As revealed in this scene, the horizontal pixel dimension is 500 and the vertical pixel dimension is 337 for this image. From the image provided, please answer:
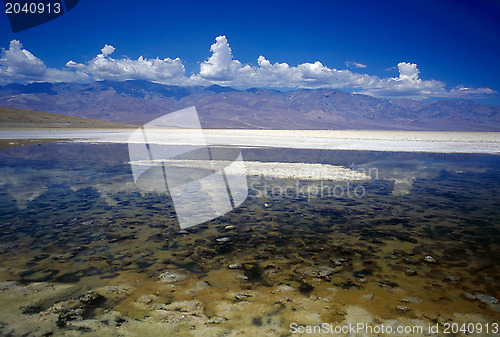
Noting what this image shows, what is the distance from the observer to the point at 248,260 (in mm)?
6078

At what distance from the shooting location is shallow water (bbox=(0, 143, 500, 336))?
4258 millimetres

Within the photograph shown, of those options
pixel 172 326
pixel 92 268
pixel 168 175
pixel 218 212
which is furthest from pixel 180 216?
pixel 168 175

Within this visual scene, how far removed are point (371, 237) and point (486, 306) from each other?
9.94 ft

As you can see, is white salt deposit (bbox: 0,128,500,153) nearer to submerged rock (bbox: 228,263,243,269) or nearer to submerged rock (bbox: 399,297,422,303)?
submerged rock (bbox: 228,263,243,269)

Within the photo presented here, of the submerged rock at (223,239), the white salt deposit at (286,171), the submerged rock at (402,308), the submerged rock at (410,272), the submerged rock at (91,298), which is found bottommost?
the submerged rock at (410,272)

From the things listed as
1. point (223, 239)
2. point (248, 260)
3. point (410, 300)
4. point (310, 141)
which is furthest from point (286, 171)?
point (310, 141)

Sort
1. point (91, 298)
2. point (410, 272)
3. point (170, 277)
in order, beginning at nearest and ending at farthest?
1. point (91, 298)
2. point (170, 277)
3. point (410, 272)

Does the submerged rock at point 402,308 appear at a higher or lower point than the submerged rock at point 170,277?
lower

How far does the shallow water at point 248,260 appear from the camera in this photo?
426cm

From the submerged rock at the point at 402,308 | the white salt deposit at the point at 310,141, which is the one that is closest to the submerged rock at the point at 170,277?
the submerged rock at the point at 402,308

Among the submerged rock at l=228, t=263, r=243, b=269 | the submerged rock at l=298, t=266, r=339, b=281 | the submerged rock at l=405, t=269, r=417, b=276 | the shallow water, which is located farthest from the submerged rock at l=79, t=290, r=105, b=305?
the submerged rock at l=405, t=269, r=417, b=276

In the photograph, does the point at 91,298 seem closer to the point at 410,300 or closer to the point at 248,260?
Result: the point at 248,260

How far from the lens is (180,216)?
29.0ft

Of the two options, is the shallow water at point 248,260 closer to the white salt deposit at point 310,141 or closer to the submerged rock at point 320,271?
the submerged rock at point 320,271
